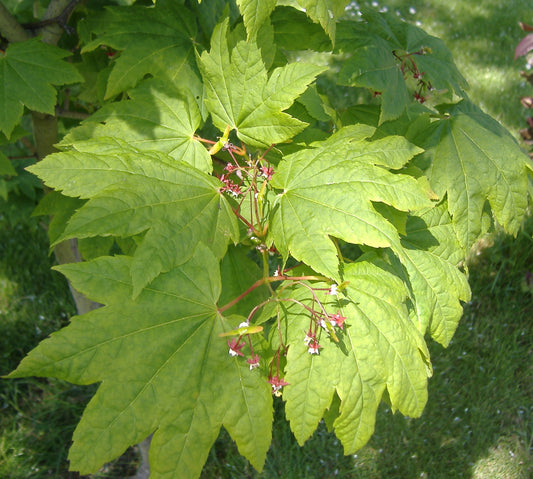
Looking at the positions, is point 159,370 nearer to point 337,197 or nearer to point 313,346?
point 313,346

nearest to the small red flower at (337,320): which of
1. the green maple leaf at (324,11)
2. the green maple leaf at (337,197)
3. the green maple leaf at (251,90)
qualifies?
the green maple leaf at (337,197)

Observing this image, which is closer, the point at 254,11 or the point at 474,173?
the point at 254,11

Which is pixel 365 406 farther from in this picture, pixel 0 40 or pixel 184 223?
pixel 0 40

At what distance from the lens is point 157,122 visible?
142 centimetres

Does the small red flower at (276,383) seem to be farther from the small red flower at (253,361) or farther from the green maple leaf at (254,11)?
the green maple leaf at (254,11)

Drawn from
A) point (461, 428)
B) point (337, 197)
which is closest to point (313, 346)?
point (337, 197)

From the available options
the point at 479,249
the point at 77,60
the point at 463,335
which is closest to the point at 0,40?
the point at 77,60

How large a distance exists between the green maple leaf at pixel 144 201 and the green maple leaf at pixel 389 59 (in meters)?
0.54

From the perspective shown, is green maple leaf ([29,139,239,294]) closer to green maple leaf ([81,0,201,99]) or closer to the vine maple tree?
the vine maple tree

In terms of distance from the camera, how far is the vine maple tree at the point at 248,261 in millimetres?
1064

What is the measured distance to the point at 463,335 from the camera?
10.7 ft

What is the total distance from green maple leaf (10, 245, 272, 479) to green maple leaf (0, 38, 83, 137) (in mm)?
747

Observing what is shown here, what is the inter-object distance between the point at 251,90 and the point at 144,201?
1.35ft

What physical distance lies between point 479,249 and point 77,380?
3322mm
